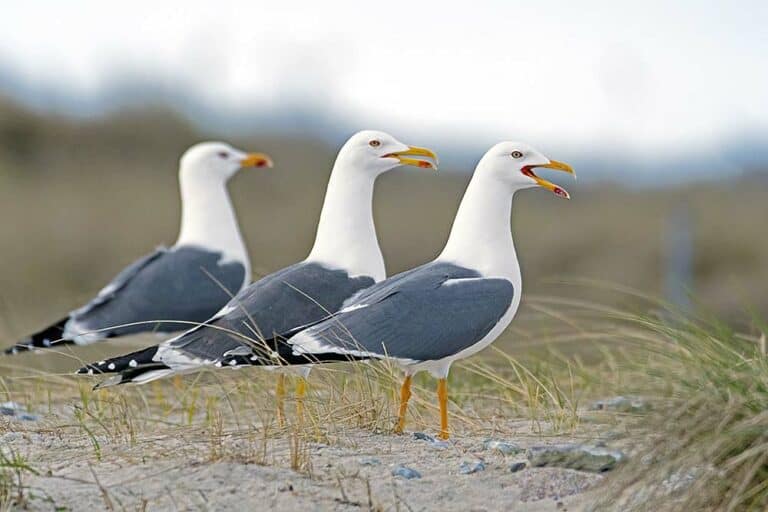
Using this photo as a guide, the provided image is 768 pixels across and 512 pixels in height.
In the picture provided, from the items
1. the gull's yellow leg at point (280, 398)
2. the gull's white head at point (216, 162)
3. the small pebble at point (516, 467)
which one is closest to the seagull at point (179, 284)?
the gull's white head at point (216, 162)

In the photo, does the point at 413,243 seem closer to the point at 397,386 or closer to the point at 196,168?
the point at 196,168

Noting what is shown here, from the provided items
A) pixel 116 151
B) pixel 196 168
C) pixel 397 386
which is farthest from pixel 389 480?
pixel 116 151

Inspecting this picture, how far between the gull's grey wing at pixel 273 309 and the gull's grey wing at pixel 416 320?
34 cm

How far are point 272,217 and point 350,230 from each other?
15160 mm

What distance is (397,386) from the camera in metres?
5.35

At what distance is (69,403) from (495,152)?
201cm

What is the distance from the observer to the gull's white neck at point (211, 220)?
788cm

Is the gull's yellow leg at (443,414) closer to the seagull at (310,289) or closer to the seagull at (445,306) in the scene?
the seagull at (445,306)

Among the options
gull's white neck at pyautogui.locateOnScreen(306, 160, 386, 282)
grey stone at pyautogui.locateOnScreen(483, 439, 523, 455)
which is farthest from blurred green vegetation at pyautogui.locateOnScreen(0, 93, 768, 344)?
grey stone at pyautogui.locateOnScreen(483, 439, 523, 455)

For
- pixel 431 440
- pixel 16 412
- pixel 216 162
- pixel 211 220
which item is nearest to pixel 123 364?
pixel 16 412

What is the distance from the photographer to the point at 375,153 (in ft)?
19.1

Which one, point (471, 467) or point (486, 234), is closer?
point (471, 467)

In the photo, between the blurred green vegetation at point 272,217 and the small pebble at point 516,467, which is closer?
the small pebble at point 516,467

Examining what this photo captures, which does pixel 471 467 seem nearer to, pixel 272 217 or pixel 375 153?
pixel 375 153
